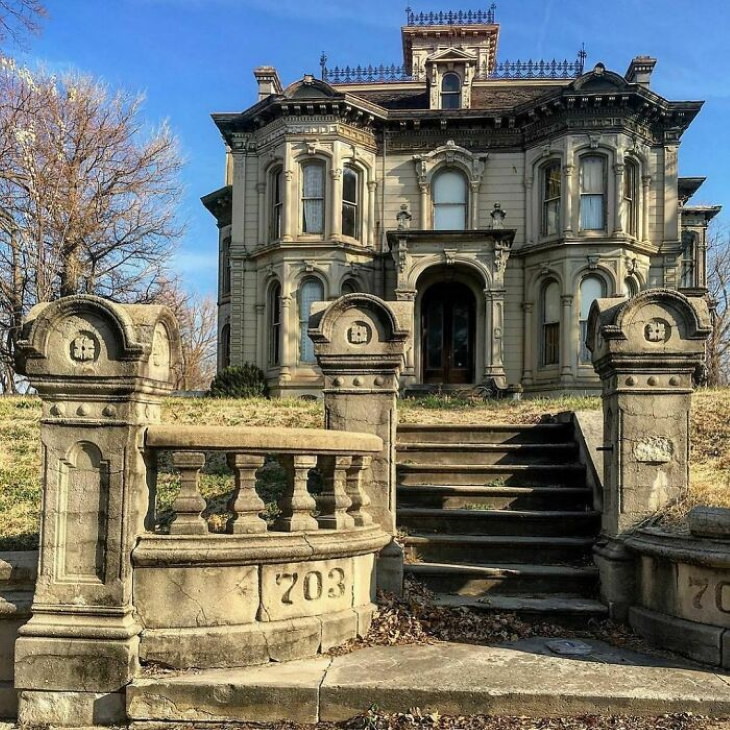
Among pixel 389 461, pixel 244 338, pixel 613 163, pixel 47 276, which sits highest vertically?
pixel 613 163

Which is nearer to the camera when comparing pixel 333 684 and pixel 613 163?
pixel 333 684

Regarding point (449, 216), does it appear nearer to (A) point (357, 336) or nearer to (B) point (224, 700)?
(A) point (357, 336)

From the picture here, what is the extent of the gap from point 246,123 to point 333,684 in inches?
797

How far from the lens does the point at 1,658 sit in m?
4.69

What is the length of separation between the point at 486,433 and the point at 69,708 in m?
5.51

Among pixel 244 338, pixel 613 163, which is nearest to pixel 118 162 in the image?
pixel 244 338

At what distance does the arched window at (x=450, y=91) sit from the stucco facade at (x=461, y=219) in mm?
402

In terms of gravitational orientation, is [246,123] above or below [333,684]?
above

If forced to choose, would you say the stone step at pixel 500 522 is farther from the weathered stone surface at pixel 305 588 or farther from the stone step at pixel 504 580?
the weathered stone surface at pixel 305 588

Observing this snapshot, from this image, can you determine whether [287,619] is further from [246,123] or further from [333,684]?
[246,123]

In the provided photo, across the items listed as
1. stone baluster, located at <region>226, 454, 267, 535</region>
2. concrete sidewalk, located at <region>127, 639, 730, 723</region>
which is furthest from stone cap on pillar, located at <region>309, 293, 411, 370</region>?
concrete sidewalk, located at <region>127, 639, 730, 723</region>

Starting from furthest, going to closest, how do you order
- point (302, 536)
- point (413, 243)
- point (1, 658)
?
point (413, 243) < point (302, 536) < point (1, 658)

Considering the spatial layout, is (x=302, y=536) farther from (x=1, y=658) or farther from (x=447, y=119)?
(x=447, y=119)

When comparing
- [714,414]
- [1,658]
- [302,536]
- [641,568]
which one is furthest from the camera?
[714,414]
